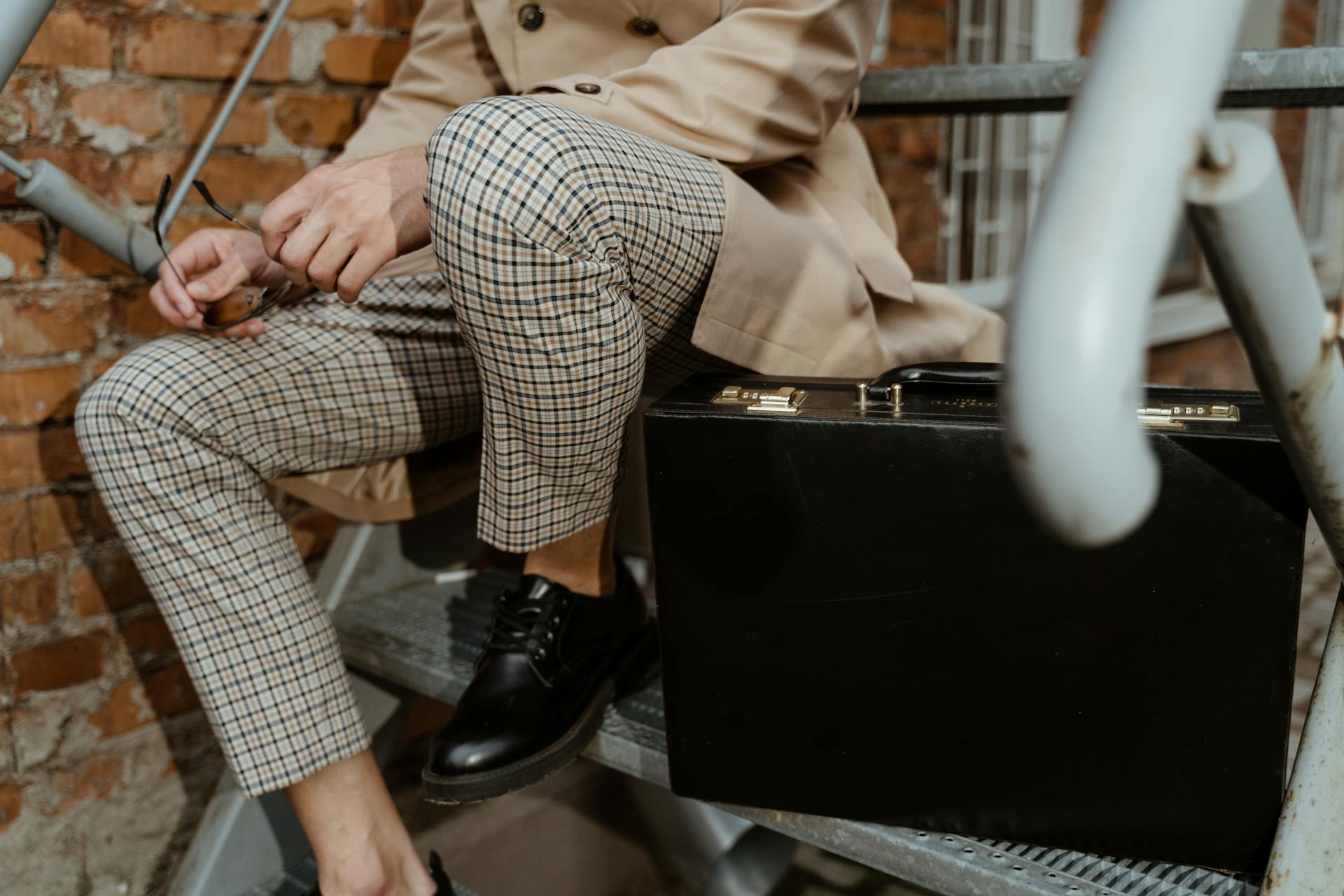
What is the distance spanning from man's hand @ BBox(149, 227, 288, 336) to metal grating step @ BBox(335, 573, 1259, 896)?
1.29 feet

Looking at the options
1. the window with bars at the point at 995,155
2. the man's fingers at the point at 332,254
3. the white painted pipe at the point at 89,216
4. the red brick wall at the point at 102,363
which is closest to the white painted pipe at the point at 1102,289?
the man's fingers at the point at 332,254

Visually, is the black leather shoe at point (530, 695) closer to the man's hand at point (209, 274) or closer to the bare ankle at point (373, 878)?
the bare ankle at point (373, 878)

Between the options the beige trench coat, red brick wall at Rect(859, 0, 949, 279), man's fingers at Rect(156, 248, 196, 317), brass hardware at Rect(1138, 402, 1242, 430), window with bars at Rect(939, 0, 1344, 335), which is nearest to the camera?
brass hardware at Rect(1138, 402, 1242, 430)

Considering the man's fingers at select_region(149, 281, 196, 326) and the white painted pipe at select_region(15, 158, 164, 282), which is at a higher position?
the white painted pipe at select_region(15, 158, 164, 282)

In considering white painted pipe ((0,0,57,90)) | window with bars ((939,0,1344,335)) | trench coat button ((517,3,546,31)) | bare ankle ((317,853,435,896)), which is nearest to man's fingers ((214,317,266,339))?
white painted pipe ((0,0,57,90))

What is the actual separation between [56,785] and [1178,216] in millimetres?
1465

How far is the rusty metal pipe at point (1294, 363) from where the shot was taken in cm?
38

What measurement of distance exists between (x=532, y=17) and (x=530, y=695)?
0.67 metres

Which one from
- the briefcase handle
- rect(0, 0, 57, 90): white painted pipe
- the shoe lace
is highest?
rect(0, 0, 57, 90): white painted pipe

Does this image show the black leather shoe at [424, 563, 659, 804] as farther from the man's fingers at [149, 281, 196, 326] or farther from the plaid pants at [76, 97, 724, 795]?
the man's fingers at [149, 281, 196, 326]

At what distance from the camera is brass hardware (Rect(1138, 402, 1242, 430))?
0.73m

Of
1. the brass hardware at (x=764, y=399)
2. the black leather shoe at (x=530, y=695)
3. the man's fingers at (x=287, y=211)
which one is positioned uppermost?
the man's fingers at (x=287, y=211)

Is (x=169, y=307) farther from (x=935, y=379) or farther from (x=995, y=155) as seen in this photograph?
(x=995, y=155)

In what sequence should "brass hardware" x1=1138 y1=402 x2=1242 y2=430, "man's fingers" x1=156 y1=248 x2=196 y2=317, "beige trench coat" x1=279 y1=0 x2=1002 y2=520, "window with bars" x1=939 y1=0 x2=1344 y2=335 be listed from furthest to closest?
"window with bars" x1=939 y1=0 x2=1344 y2=335 → "man's fingers" x1=156 y1=248 x2=196 y2=317 → "beige trench coat" x1=279 y1=0 x2=1002 y2=520 → "brass hardware" x1=1138 y1=402 x2=1242 y2=430
